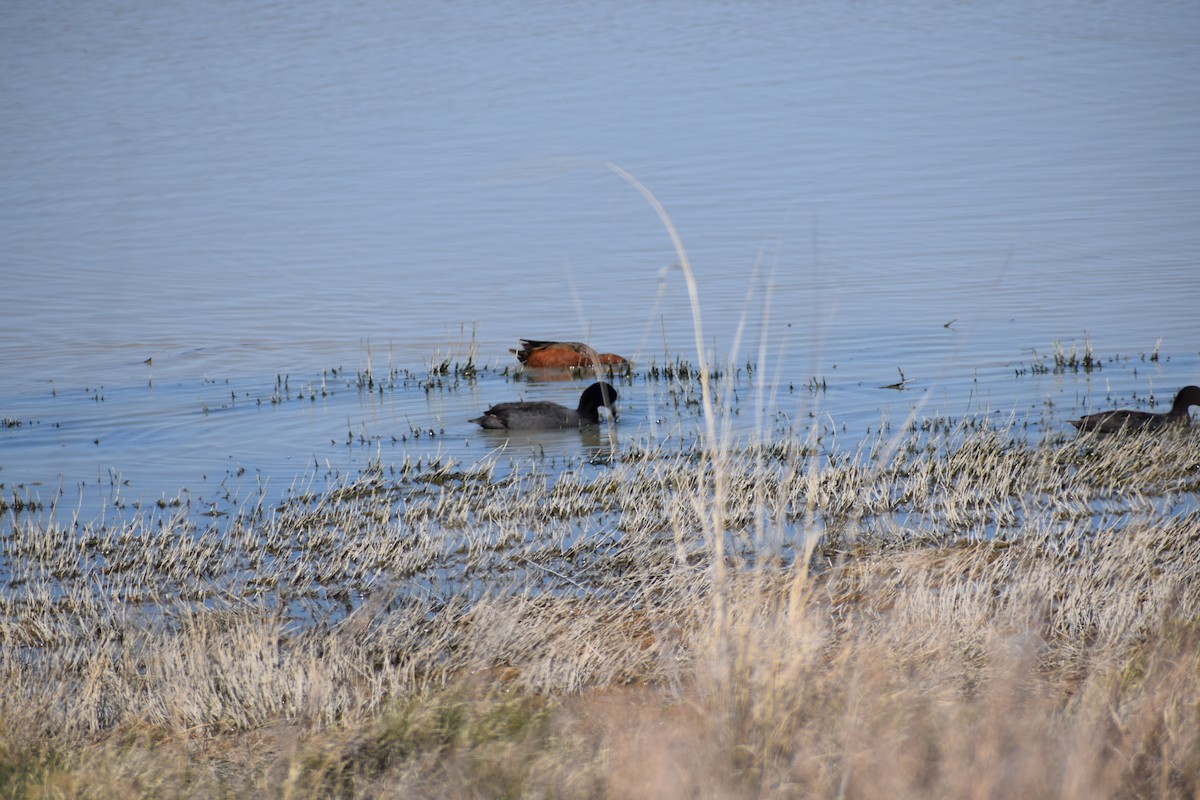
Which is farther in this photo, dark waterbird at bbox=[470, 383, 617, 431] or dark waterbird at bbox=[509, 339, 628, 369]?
dark waterbird at bbox=[509, 339, 628, 369]

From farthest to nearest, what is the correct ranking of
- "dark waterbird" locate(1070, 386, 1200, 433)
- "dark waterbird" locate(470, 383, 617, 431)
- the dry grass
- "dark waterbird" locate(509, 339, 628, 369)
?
"dark waterbird" locate(509, 339, 628, 369) → "dark waterbird" locate(470, 383, 617, 431) → "dark waterbird" locate(1070, 386, 1200, 433) → the dry grass

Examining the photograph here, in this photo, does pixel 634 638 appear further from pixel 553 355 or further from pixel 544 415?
pixel 553 355

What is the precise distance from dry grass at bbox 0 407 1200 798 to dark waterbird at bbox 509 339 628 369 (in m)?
6.16

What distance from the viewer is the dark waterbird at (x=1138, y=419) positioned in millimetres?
11680

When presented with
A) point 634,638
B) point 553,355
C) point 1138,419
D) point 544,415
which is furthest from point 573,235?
point 634,638

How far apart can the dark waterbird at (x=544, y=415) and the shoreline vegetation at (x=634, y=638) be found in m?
2.46

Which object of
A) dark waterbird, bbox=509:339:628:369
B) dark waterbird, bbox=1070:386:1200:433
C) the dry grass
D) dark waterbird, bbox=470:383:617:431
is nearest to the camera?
the dry grass

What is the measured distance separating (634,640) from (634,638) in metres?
0.09

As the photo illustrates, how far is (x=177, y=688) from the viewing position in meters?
6.09

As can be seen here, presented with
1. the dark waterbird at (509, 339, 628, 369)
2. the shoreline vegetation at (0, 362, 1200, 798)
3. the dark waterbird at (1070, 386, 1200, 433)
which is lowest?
the shoreline vegetation at (0, 362, 1200, 798)

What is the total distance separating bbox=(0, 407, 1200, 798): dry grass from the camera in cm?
498

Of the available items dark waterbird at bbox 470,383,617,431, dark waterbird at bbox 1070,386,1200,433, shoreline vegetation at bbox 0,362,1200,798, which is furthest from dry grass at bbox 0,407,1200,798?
dark waterbird at bbox 470,383,617,431

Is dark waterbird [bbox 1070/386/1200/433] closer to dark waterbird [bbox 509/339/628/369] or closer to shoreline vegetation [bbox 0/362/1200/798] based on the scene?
shoreline vegetation [bbox 0/362/1200/798]

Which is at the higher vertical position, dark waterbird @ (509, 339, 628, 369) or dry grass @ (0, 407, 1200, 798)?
dark waterbird @ (509, 339, 628, 369)
